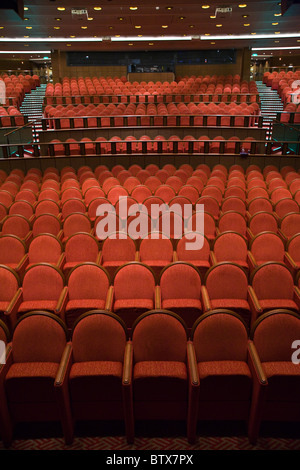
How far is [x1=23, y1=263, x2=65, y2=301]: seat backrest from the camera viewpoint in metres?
2.96

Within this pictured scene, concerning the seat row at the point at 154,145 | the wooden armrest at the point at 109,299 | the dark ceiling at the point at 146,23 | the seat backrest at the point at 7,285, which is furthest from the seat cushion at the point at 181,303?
the dark ceiling at the point at 146,23

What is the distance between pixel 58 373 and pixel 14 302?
1028 millimetres

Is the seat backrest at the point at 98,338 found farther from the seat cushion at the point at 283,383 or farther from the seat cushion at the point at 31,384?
the seat cushion at the point at 283,383

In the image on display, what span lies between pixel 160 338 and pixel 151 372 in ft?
0.69

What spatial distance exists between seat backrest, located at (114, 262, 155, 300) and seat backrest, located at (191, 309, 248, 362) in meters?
0.80

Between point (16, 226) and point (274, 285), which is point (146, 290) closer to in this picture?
point (274, 285)

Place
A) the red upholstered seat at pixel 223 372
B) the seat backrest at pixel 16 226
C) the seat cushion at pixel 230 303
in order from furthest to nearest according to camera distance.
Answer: the seat backrest at pixel 16 226
the seat cushion at pixel 230 303
the red upholstered seat at pixel 223 372

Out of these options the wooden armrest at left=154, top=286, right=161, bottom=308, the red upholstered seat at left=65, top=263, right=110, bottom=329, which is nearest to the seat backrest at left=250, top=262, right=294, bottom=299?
the wooden armrest at left=154, top=286, right=161, bottom=308

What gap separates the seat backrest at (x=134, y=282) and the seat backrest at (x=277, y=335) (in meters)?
0.99

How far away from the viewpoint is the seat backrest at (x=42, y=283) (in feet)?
9.70

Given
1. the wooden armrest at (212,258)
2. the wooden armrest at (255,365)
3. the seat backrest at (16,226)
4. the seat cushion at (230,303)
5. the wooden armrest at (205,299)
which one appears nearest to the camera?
the wooden armrest at (255,365)

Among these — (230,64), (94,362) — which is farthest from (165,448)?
(230,64)

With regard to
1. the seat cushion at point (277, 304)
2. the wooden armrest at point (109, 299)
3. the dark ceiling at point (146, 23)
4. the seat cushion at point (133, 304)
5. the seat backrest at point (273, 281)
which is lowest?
the seat cushion at point (133, 304)

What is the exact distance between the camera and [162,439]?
6.90ft
